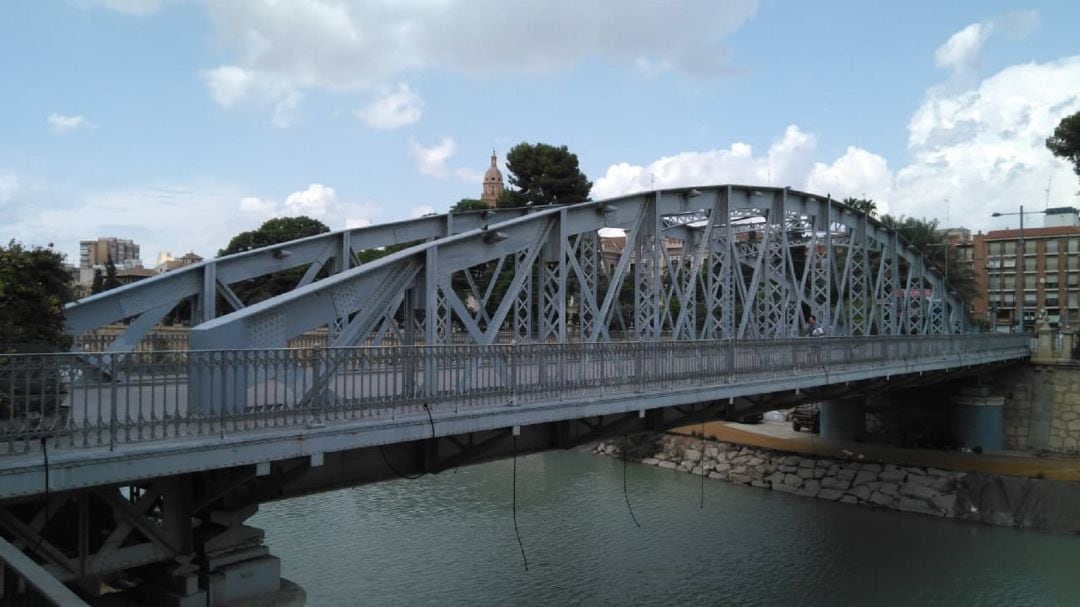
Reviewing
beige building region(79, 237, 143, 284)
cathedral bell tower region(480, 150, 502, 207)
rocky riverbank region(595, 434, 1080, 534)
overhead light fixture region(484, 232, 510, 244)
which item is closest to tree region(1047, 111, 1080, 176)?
rocky riverbank region(595, 434, 1080, 534)

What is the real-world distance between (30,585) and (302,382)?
5.28m

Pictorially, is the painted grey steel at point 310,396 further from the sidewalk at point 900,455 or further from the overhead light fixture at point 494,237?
the sidewalk at point 900,455

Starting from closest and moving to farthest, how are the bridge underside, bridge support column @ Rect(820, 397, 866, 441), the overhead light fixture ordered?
1. the bridge underside
2. the overhead light fixture
3. bridge support column @ Rect(820, 397, 866, 441)

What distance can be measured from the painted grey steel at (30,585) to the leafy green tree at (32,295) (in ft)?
15.2

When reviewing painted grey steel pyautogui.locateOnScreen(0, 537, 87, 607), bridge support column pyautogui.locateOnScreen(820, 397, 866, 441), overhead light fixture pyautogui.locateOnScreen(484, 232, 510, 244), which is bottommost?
bridge support column pyautogui.locateOnScreen(820, 397, 866, 441)

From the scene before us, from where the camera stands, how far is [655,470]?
1326 inches

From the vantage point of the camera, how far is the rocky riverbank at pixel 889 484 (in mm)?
26281

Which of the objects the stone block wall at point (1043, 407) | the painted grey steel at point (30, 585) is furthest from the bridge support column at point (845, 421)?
the painted grey steel at point (30, 585)

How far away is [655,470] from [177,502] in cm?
2688

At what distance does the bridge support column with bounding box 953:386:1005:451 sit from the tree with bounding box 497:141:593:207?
2572 cm

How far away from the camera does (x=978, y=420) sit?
32.7 metres

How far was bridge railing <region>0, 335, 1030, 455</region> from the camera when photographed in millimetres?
7223

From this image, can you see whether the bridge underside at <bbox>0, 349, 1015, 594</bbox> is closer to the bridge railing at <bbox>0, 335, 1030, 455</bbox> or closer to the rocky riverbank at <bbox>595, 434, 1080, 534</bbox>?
the bridge railing at <bbox>0, 335, 1030, 455</bbox>

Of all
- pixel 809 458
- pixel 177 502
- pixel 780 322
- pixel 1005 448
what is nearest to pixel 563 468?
pixel 809 458
